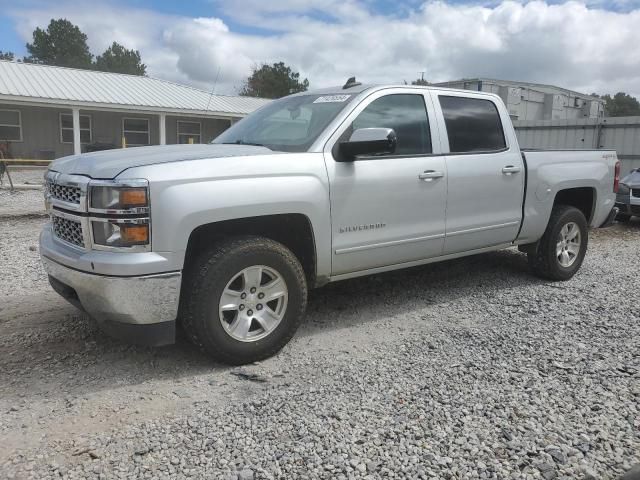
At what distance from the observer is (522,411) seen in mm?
3117

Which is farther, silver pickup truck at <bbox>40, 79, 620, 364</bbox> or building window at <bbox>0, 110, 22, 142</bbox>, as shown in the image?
building window at <bbox>0, 110, 22, 142</bbox>

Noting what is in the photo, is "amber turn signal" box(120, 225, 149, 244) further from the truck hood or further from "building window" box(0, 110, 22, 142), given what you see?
"building window" box(0, 110, 22, 142)

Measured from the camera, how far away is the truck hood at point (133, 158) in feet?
10.6

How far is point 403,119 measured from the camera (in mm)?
4531

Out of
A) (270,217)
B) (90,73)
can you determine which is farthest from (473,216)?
(90,73)

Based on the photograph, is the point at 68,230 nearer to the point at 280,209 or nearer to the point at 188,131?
the point at 280,209

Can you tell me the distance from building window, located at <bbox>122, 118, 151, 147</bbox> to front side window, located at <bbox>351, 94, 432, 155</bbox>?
21064 mm

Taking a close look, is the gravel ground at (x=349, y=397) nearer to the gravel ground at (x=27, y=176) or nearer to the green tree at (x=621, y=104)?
the gravel ground at (x=27, y=176)

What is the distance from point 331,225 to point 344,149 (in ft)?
1.81

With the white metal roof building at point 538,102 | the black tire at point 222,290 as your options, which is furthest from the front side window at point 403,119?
the white metal roof building at point 538,102

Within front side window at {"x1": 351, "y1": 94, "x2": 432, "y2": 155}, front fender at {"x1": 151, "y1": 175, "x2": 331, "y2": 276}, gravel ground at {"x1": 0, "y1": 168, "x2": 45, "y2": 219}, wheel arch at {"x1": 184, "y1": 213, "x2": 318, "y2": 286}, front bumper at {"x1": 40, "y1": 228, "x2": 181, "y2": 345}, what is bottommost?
gravel ground at {"x1": 0, "y1": 168, "x2": 45, "y2": 219}

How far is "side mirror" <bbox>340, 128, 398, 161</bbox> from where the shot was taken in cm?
381

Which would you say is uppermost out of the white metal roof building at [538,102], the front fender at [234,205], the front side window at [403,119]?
the white metal roof building at [538,102]

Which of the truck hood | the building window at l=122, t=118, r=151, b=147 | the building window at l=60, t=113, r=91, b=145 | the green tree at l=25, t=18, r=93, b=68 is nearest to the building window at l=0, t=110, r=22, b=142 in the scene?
the building window at l=60, t=113, r=91, b=145
